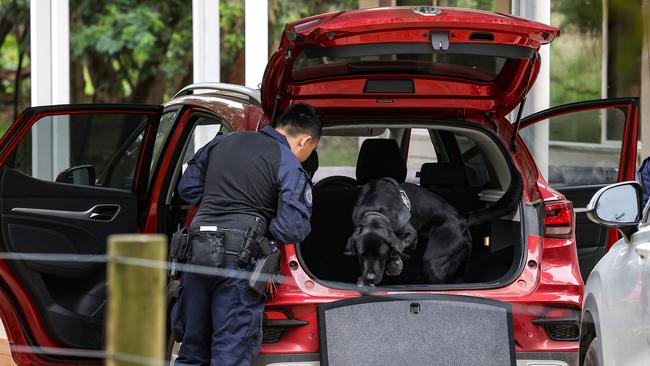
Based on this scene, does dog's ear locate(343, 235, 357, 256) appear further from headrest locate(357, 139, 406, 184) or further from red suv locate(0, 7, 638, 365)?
headrest locate(357, 139, 406, 184)

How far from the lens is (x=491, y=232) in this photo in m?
6.46

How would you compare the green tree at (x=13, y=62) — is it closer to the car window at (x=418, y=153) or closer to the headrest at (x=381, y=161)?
the car window at (x=418, y=153)

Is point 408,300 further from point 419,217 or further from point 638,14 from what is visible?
point 638,14

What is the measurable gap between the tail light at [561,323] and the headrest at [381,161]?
1.29 meters

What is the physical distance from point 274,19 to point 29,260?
13.0 meters

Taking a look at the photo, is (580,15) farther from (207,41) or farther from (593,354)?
(593,354)

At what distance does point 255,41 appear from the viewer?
10.1 meters

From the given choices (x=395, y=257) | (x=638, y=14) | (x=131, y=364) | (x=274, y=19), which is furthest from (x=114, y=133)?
(x=131, y=364)

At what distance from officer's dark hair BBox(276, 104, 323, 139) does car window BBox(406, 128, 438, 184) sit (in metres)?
1.81

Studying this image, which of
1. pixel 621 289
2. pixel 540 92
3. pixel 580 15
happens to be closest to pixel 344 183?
pixel 621 289

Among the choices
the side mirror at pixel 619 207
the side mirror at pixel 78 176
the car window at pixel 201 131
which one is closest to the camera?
the side mirror at pixel 619 207

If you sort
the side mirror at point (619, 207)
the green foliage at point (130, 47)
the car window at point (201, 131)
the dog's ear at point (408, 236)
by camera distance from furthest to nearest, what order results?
the green foliage at point (130, 47) → the car window at point (201, 131) → the dog's ear at point (408, 236) → the side mirror at point (619, 207)

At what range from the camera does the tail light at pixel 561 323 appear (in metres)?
5.59

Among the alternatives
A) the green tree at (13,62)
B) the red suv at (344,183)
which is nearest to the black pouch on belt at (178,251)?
the red suv at (344,183)
